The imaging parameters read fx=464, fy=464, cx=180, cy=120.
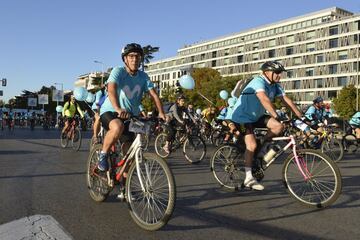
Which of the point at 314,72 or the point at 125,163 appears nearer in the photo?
the point at 125,163

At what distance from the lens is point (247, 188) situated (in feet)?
23.1

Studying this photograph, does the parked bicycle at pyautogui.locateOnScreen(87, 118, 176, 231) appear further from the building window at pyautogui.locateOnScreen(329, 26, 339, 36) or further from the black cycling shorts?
the building window at pyautogui.locateOnScreen(329, 26, 339, 36)

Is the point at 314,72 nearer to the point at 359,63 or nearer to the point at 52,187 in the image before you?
the point at 359,63

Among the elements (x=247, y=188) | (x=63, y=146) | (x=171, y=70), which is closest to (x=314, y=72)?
(x=171, y=70)

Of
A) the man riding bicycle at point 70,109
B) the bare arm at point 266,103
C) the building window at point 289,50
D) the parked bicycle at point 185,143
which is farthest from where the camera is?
the building window at point 289,50

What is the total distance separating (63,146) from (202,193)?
31.6 ft

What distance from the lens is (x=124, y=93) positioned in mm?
5578

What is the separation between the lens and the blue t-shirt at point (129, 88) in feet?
18.0

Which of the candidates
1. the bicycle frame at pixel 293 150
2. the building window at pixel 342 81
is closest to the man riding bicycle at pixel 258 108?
the bicycle frame at pixel 293 150

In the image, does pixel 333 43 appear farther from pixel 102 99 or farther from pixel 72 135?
pixel 102 99

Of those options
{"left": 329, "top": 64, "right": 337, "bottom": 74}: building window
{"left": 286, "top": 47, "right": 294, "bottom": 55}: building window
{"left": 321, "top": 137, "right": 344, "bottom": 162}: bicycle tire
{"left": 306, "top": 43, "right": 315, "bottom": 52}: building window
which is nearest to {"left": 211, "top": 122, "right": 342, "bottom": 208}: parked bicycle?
{"left": 321, "top": 137, "right": 344, "bottom": 162}: bicycle tire

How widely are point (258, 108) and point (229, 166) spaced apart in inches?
40.7

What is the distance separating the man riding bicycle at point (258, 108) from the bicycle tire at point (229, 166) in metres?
0.40

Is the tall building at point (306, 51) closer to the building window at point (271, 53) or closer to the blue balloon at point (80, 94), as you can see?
the building window at point (271, 53)
